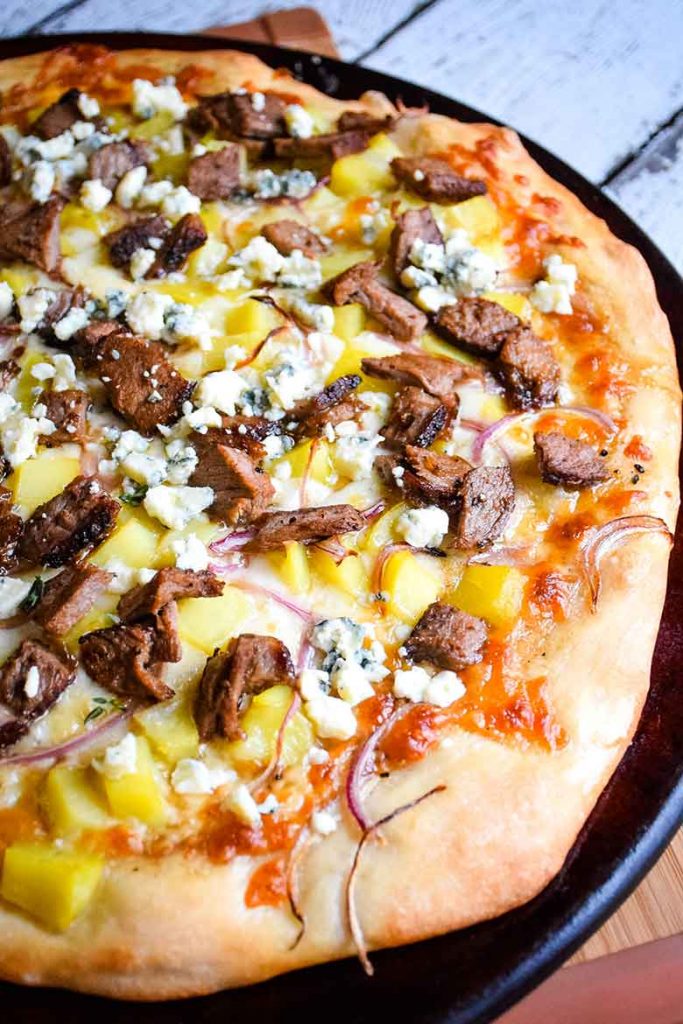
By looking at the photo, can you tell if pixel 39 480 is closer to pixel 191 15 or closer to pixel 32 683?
pixel 32 683

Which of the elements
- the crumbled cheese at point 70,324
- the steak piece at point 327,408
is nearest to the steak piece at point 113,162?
the crumbled cheese at point 70,324

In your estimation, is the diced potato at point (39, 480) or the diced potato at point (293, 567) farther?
the diced potato at point (39, 480)

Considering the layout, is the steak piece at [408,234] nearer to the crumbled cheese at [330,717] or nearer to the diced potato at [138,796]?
the crumbled cheese at [330,717]

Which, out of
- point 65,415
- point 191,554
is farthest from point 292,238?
point 191,554

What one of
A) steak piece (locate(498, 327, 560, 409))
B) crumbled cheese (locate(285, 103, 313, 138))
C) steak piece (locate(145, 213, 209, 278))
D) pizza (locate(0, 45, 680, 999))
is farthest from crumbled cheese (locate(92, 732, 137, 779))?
crumbled cheese (locate(285, 103, 313, 138))

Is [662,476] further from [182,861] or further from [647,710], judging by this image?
[182,861]

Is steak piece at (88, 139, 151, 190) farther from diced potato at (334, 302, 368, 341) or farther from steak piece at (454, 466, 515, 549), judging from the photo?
steak piece at (454, 466, 515, 549)
